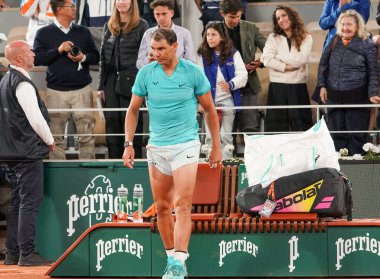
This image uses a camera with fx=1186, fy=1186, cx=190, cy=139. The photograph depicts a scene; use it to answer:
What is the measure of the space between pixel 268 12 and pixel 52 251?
477 centimetres

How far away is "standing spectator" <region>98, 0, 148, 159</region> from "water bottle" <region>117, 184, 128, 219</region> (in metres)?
0.80

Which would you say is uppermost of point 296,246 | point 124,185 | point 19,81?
point 19,81

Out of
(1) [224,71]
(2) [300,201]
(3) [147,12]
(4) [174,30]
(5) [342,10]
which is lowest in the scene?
(2) [300,201]

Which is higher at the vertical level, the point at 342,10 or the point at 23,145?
the point at 342,10

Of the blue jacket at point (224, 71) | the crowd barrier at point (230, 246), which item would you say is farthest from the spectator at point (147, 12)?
the crowd barrier at point (230, 246)

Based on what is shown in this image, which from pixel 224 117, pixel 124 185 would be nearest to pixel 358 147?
pixel 224 117

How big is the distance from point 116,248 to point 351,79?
336cm

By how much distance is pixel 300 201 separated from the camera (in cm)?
958

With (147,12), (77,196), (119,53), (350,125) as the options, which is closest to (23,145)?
(77,196)

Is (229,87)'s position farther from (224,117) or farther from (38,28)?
(38,28)

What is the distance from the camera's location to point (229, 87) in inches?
472

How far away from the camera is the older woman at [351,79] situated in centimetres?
1182

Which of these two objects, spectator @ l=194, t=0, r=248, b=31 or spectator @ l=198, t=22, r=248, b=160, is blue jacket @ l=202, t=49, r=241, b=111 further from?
spectator @ l=194, t=0, r=248, b=31

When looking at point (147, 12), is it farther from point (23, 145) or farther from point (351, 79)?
point (23, 145)
